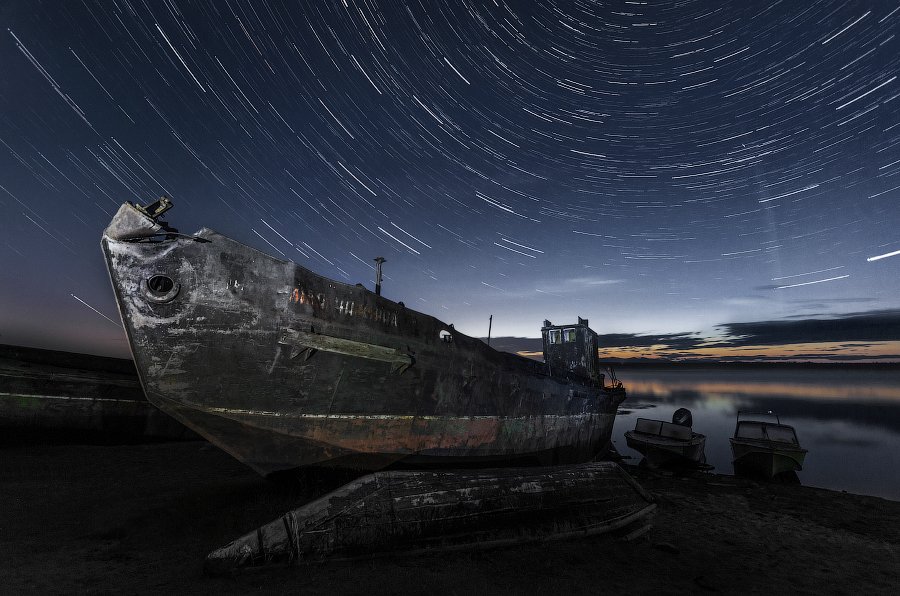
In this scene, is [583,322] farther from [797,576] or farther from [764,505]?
[797,576]

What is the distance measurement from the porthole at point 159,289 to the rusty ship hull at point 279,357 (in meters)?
0.02

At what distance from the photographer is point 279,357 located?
5977 mm

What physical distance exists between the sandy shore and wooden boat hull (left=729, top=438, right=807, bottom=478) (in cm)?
450

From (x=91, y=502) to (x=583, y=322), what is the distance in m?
16.0

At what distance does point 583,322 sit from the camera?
668 inches

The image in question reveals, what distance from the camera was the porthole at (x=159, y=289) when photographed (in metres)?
5.53

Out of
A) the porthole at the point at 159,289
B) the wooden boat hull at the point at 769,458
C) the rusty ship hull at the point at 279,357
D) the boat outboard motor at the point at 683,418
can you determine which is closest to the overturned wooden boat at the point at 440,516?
the rusty ship hull at the point at 279,357

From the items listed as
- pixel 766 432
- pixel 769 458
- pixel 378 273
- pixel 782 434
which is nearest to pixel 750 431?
pixel 766 432

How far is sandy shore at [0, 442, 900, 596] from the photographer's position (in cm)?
402

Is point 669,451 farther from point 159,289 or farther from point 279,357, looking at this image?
point 159,289

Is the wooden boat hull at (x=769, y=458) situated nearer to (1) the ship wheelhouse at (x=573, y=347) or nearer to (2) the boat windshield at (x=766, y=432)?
(2) the boat windshield at (x=766, y=432)

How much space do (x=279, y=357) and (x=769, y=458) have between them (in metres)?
18.2

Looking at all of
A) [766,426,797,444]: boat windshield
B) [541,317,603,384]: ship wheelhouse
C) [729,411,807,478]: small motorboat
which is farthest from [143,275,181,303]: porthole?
[766,426,797,444]: boat windshield

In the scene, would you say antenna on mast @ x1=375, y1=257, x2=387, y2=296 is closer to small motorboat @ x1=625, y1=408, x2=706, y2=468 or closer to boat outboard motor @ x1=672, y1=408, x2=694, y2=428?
small motorboat @ x1=625, y1=408, x2=706, y2=468
